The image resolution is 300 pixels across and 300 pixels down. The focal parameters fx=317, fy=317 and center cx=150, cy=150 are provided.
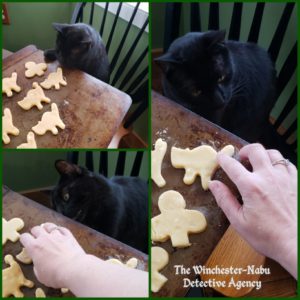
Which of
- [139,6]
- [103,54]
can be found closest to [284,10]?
[139,6]

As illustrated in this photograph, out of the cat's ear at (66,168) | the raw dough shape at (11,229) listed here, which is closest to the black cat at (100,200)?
the cat's ear at (66,168)

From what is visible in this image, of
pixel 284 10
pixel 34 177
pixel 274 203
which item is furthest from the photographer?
pixel 34 177

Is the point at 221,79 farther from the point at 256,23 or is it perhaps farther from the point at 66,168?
the point at 66,168

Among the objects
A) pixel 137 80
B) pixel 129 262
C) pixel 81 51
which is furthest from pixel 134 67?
pixel 129 262

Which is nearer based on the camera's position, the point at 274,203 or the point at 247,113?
the point at 274,203

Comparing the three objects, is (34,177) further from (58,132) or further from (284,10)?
(284,10)

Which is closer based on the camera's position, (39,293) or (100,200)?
(39,293)

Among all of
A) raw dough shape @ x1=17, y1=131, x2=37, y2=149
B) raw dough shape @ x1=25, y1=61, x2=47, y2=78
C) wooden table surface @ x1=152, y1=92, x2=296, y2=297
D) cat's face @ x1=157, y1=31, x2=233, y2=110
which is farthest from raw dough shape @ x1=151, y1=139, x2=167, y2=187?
raw dough shape @ x1=25, y1=61, x2=47, y2=78

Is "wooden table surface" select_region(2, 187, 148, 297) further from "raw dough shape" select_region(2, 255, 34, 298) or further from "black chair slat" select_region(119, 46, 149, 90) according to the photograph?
"black chair slat" select_region(119, 46, 149, 90)
